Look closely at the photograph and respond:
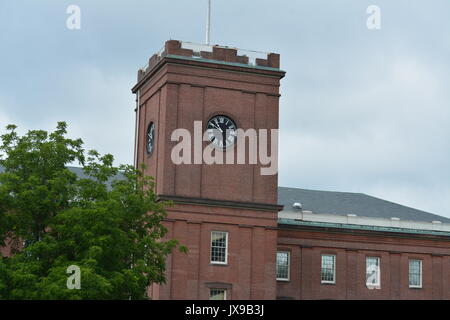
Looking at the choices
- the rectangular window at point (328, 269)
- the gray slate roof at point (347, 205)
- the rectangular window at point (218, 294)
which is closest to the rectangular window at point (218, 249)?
the rectangular window at point (218, 294)

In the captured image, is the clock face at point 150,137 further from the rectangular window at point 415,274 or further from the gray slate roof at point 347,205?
the rectangular window at point 415,274

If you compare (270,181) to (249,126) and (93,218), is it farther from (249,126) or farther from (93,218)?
(93,218)

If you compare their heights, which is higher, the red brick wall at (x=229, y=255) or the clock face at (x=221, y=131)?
the clock face at (x=221, y=131)

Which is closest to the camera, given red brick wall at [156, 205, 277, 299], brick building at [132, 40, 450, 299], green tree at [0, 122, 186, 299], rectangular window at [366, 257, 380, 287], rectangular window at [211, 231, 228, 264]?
green tree at [0, 122, 186, 299]

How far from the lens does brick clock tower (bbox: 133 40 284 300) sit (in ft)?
180

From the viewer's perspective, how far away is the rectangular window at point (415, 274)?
6688 cm

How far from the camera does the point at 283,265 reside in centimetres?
6362

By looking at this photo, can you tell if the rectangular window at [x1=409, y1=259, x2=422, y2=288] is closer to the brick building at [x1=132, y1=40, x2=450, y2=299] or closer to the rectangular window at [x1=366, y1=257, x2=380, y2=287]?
the rectangular window at [x1=366, y1=257, x2=380, y2=287]

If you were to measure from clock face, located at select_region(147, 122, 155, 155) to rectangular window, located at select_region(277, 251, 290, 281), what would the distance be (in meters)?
11.4

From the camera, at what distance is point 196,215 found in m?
55.1

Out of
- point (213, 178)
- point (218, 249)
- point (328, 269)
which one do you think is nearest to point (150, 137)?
point (213, 178)

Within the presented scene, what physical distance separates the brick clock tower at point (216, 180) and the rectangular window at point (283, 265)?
7.09m

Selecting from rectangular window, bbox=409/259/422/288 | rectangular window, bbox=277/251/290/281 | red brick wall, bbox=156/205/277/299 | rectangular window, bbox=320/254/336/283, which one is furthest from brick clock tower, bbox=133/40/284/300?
rectangular window, bbox=409/259/422/288
